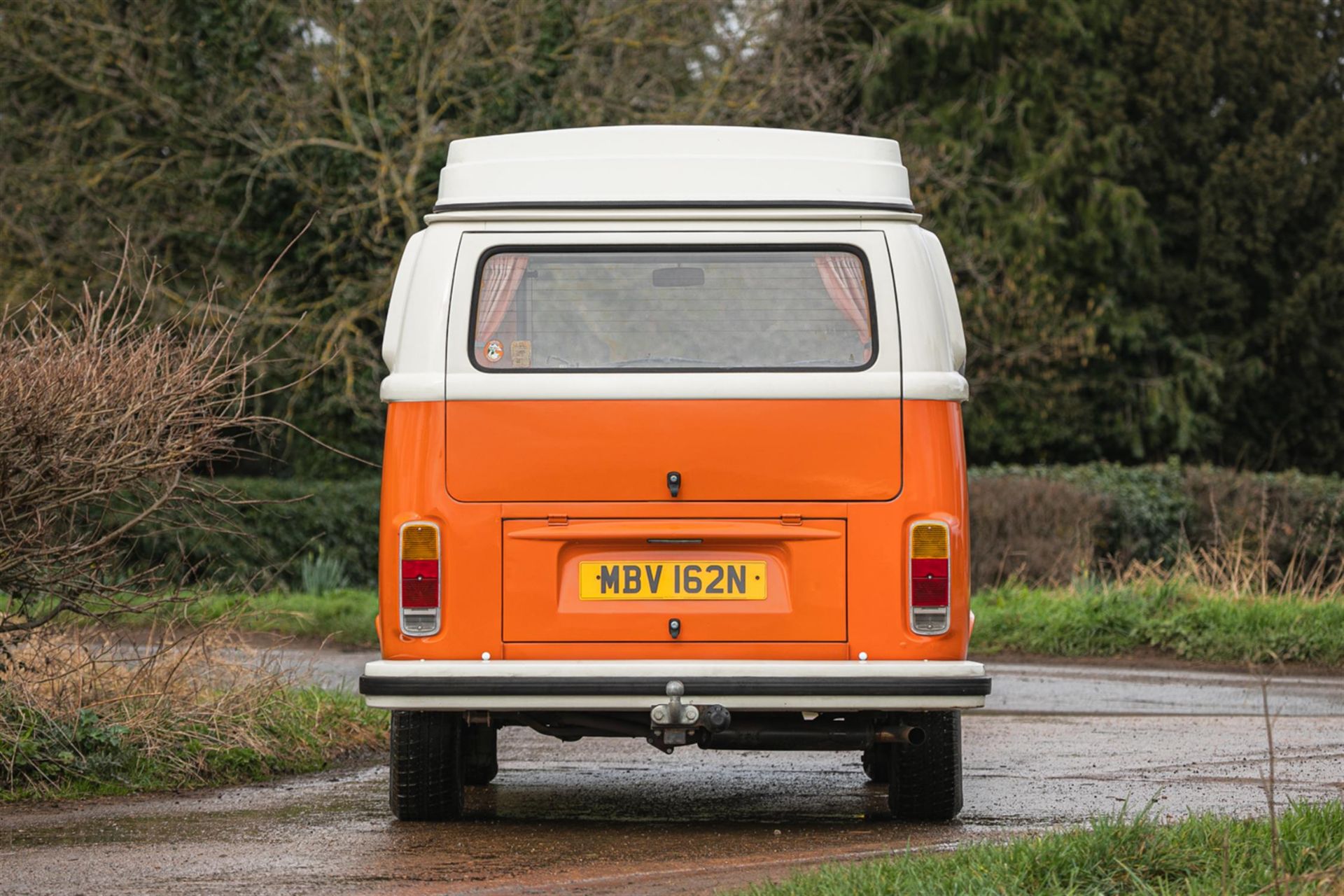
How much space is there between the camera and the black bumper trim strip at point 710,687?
624cm

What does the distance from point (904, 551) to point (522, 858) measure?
1.66 meters

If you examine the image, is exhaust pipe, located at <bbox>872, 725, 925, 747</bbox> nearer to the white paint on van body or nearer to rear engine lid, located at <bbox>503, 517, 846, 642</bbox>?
rear engine lid, located at <bbox>503, 517, 846, 642</bbox>

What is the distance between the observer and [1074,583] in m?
15.1

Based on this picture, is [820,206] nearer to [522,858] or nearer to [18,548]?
[522,858]

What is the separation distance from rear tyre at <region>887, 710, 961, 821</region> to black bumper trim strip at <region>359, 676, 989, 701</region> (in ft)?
A: 1.89

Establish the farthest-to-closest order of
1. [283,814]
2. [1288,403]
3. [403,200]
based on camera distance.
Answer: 1. [1288,403]
2. [403,200]
3. [283,814]

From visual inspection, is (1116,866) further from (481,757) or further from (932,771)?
(481,757)

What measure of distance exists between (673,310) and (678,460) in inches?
22.6

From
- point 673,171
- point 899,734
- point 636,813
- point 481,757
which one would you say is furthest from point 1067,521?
point 673,171

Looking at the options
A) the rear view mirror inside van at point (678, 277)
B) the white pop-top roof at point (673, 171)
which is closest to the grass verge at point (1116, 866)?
the rear view mirror inside van at point (678, 277)

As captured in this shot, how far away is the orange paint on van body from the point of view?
6.35 metres

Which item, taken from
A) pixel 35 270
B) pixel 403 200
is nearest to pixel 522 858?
pixel 403 200

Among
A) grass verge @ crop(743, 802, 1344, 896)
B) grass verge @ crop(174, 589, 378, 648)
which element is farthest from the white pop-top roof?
grass verge @ crop(174, 589, 378, 648)

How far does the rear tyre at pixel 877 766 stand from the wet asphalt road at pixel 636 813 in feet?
0.46
